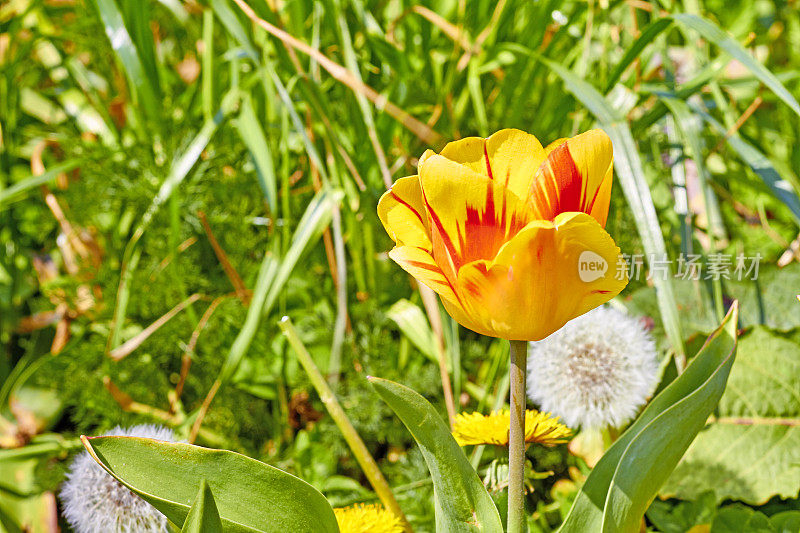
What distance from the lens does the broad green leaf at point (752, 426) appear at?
94 cm

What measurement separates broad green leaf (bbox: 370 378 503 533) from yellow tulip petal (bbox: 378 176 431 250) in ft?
0.41

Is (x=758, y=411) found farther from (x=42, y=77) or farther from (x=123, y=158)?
(x=42, y=77)

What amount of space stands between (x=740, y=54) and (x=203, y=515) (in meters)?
0.87

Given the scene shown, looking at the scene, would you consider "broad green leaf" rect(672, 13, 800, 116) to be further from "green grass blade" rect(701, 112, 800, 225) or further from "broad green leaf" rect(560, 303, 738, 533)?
"broad green leaf" rect(560, 303, 738, 533)

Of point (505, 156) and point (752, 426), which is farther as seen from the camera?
point (752, 426)

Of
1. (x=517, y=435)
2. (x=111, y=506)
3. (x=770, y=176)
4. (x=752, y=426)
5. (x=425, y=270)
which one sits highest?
(x=770, y=176)

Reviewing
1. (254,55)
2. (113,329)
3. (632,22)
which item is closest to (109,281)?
(113,329)

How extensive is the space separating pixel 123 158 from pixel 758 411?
1.15 m

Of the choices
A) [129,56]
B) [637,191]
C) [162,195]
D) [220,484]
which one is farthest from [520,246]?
[129,56]

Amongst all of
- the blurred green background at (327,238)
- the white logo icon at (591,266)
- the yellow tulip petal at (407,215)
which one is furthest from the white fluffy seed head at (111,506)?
the white logo icon at (591,266)

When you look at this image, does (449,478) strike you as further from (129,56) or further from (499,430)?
(129,56)

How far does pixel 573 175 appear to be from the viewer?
524mm

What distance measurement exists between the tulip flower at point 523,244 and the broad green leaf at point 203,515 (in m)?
0.22

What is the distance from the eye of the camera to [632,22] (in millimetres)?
1580
